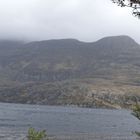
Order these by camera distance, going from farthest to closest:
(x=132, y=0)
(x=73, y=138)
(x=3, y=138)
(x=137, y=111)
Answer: (x=73, y=138)
(x=3, y=138)
(x=137, y=111)
(x=132, y=0)

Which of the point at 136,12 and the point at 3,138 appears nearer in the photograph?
the point at 136,12

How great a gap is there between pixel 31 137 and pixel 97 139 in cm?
8278

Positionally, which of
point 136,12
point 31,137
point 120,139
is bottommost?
point 120,139

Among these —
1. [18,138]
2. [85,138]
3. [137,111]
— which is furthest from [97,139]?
[137,111]

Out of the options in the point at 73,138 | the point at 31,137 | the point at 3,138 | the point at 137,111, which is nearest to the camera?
the point at 137,111

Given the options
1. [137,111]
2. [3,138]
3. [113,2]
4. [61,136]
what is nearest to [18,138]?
[3,138]

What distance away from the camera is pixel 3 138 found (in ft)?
366

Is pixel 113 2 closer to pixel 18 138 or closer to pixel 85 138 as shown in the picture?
pixel 18 138

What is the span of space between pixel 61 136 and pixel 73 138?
17.0 feet

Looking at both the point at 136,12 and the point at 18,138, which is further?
the point at 18,138

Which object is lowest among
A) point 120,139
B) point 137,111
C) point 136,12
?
point 120,139

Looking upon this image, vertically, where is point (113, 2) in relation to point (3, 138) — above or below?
above

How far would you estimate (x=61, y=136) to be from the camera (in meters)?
123

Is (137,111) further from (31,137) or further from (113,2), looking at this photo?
(31,137)
